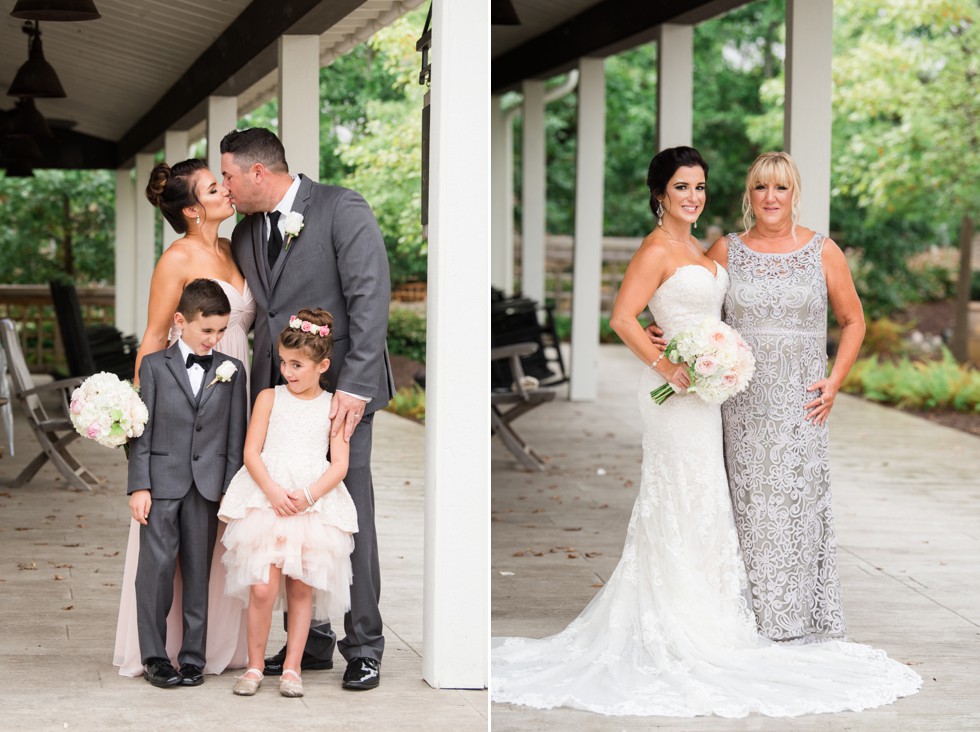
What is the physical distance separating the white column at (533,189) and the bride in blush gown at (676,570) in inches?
416

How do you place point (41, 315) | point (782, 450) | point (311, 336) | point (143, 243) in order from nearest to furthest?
point (311, 336)
point (782, 450)
point (143, 243)
point (41, 315)

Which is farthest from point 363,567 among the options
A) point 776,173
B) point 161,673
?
point 776,173

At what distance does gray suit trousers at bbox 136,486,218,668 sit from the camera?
5184 millimetres

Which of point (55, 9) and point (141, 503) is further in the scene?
point (55, 9)

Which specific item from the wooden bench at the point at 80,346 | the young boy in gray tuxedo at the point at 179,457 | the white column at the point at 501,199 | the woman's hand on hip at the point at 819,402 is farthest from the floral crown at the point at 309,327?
the white column at the point at 501,199

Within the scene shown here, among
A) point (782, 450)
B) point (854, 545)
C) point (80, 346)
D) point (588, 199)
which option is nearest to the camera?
point (782, 450)

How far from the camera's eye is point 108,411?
5.05 m

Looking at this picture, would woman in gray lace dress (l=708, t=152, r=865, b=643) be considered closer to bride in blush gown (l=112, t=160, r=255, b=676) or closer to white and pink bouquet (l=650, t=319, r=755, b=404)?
white and pink bouquet (l=650, t=319, r=755, b=404)

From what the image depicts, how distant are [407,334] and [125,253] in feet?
18.7

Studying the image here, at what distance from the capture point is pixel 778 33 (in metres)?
25.6

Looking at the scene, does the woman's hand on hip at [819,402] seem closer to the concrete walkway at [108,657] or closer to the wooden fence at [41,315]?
the concrete walkway at [108,657]

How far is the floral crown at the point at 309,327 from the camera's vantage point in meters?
4.96

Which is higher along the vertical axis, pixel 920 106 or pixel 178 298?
pixel 920 106

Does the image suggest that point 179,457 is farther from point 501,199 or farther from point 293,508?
point 501,199
